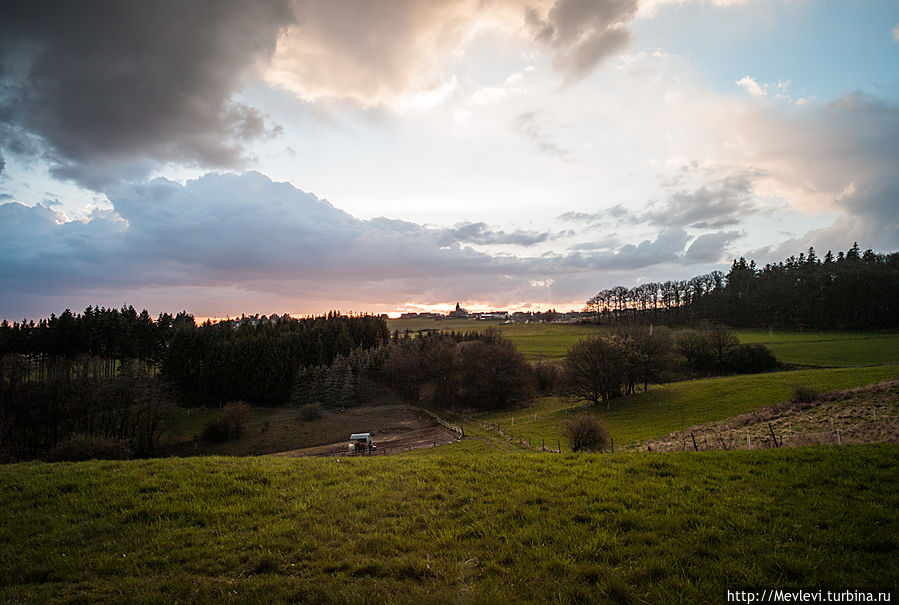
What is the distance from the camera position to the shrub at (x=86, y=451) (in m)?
24.6

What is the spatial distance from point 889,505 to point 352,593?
31.7ft

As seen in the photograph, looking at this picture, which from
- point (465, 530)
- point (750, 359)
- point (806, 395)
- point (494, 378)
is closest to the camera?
point (465, 530)

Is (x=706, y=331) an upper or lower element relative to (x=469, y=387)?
upper

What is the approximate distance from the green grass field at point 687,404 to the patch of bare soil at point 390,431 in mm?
9844

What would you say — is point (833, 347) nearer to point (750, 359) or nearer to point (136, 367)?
point (750, 359)

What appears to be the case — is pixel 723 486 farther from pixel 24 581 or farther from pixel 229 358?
pixel 229 358

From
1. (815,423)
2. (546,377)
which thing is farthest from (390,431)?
(815,423)

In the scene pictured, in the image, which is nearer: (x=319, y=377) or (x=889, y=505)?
(x=889, y=505)

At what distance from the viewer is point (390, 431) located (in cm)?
5616

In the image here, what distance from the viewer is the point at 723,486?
27.5 feet

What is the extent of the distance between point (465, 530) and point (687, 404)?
44.2 m

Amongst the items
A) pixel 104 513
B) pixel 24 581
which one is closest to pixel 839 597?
pixel 24 581

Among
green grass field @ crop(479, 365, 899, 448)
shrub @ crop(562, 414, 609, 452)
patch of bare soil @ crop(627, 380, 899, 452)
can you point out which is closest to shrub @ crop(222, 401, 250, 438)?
green grass field @ crop(479, 365, 899, 448)

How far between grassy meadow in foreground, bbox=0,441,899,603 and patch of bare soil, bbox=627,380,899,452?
27.6 feet
